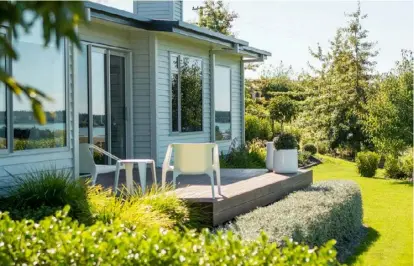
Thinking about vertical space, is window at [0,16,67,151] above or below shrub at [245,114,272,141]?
above

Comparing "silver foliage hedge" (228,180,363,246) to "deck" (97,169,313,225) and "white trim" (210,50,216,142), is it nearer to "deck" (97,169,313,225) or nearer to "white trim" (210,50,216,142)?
"deck" (97,169,313,225)

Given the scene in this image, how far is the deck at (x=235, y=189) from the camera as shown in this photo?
292 inches

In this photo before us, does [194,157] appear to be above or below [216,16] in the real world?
below

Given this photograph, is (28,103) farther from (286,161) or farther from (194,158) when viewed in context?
(286,161)

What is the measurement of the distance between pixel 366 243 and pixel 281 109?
16669 millimetres

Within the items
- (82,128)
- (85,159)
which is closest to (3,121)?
(85,159)

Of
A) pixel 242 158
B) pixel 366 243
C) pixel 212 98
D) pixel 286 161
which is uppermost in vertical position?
pixel 212 98

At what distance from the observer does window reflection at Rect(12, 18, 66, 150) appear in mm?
7785

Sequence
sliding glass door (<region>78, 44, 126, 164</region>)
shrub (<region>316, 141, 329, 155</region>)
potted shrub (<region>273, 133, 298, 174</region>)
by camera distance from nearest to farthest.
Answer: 1. sliding glass door (<region>78, 44, 126, 164</region>)
2. potted shrub (<region>273, 133, 298, 174</region>)
3. shrub (<region>316, 141, 329, 155</region>)

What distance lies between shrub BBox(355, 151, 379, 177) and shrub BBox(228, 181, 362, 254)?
7.42m

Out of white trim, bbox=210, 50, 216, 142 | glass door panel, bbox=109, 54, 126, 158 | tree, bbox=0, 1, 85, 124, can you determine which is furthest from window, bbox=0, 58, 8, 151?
white trim, bbox=210, 50, 216, 142

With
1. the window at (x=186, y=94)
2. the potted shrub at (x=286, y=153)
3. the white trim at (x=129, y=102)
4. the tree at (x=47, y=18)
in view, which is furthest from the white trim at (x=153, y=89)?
the tree at (x=47, y=18)

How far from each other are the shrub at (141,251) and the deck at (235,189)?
348 centimetres

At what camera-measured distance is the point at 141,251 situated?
11.7ft
